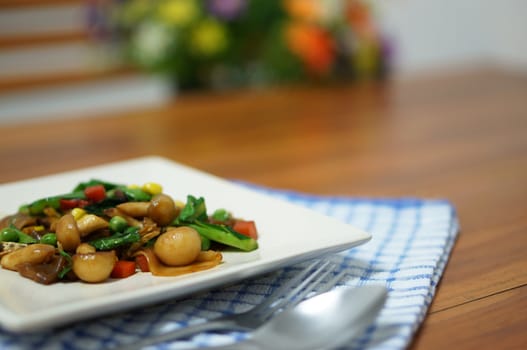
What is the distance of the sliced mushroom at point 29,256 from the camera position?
90cm

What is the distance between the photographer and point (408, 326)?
2.67ft

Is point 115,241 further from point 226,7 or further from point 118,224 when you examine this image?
point 226,7

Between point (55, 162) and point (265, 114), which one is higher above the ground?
point (265, 114)

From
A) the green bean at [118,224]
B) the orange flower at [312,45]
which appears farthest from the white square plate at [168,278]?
the orange flower at [312,45]

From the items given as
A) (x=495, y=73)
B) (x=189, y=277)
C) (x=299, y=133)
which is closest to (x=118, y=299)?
(x=189, y=277)

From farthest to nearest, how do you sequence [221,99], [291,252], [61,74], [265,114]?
[61,74] → [221,99] → [265,114] → [291,252]

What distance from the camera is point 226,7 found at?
8.27 feet

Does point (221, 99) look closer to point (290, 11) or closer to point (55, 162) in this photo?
point (290, 11)

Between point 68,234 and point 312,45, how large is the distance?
1.66m

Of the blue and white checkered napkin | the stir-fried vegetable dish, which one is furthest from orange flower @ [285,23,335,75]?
the stir-fried vegetable dish

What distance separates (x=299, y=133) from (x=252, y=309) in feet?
3.85

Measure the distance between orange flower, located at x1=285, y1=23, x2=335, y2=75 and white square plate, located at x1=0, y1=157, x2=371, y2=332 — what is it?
120 cm

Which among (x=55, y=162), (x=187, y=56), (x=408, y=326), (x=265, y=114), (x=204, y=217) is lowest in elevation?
(x=408, y=326)

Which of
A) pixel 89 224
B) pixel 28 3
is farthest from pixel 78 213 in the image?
pixel 28 3
